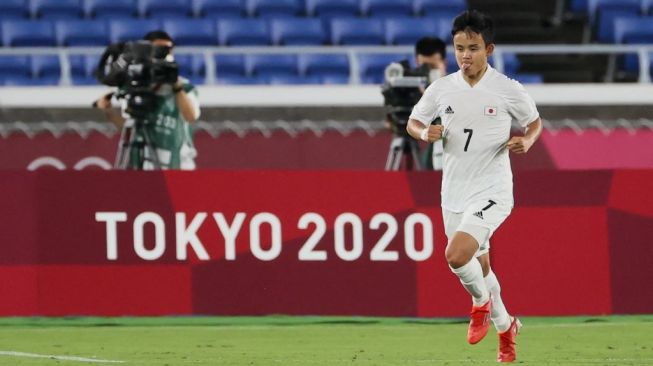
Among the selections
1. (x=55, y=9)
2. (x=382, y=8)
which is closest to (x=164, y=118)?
(x=55, y=9)

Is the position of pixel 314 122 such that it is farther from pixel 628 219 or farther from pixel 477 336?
pixel 477 336

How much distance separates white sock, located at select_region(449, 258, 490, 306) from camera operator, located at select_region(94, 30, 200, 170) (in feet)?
14.2

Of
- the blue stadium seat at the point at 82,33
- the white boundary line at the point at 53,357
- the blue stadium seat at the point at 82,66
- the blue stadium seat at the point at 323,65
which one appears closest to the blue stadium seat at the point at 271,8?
the blue stadium seat at the point at 323,65

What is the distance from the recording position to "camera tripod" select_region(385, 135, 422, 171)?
13.1 meters

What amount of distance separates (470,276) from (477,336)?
0.34 metres

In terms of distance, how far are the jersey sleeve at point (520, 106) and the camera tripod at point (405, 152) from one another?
13.8 ft

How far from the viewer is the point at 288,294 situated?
12094 mm

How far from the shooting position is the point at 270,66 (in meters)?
18.5

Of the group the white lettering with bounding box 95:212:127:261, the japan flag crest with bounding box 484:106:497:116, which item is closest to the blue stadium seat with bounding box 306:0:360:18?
the white lettering with bounding box 95:212:127:261

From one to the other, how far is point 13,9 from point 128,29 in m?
1.55

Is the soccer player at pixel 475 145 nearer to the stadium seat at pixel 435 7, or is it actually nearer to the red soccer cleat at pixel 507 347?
the red soccer cleat at pixel 507 347

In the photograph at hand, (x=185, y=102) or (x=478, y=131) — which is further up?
(x=478, y=131)

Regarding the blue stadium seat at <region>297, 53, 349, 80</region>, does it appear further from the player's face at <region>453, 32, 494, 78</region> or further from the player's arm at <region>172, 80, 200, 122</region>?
the player's face at <region>453, 32, 494, 78</region>

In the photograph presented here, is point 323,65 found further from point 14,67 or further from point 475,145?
point 475,145
